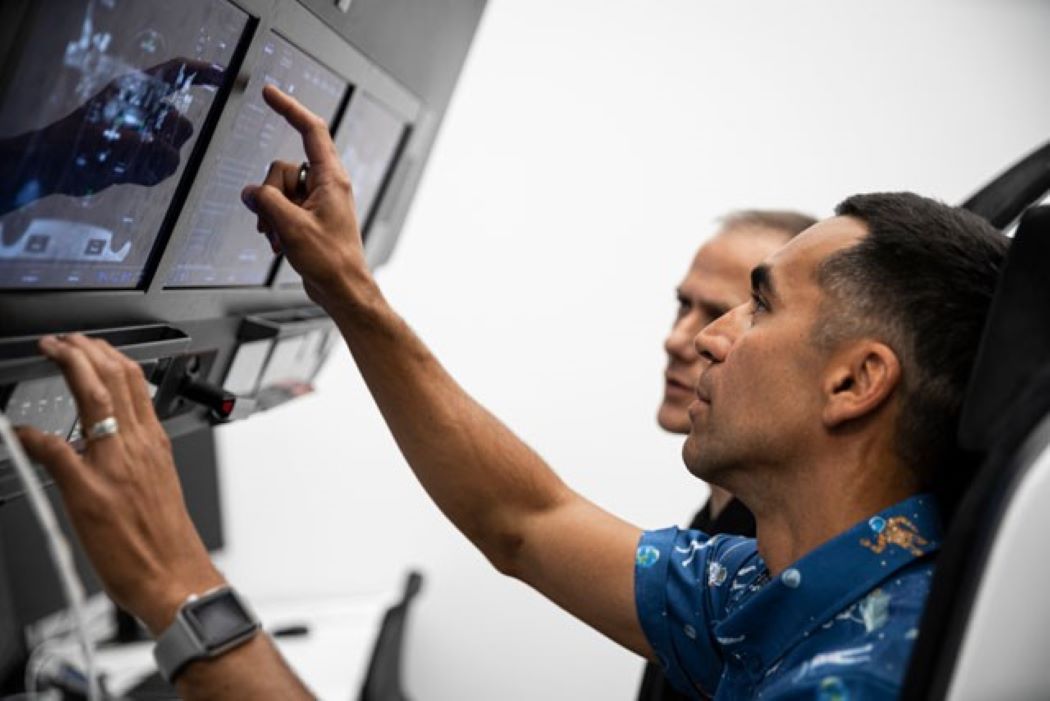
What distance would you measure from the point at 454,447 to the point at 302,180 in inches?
14.7

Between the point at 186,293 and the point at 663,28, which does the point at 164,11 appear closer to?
the point at 186,293

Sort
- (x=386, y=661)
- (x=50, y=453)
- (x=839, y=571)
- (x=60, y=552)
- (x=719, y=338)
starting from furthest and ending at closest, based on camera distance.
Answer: (x=386, y=661) < (x=719, y=338) < (x=839, y=571) < (x=50, y=453) < (x=60, y=552)

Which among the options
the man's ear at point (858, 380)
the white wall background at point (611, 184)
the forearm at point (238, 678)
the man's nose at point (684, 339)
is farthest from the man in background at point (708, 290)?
the white wall background at point (611, 184)

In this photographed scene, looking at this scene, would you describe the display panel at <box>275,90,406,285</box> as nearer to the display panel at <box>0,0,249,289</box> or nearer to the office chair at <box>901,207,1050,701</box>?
the display panel at <box>0,0,249,289</box>

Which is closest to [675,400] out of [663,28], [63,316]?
[63,316]

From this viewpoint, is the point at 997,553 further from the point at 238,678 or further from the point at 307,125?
the point at 307,125

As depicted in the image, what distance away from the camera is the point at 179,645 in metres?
0.76

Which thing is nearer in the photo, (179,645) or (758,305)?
(179,645)

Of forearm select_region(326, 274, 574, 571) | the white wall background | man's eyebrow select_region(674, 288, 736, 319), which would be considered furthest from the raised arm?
the white wall background

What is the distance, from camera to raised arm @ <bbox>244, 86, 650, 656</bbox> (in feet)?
3.37

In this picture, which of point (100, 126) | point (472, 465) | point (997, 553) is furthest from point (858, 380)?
point (100, 126)

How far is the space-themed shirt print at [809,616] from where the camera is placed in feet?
2.66

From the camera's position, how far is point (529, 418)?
10.2 ft

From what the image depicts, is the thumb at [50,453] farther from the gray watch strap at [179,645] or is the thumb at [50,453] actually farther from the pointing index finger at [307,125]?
the pointing index finger at [307,125]
